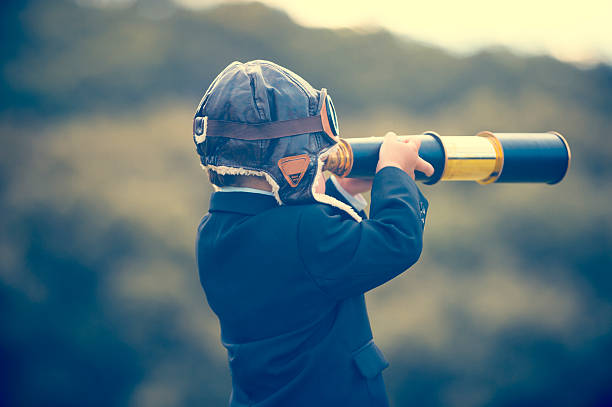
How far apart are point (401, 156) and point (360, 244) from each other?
23 centimetres

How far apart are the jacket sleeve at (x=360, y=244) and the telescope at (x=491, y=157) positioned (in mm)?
260

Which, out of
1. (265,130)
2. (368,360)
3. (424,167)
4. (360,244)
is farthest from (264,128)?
(368,360)

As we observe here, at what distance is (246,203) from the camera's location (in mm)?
833

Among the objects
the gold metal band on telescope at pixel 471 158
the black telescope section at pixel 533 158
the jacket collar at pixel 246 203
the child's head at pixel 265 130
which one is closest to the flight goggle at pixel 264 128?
the child's head at pixel 265 130

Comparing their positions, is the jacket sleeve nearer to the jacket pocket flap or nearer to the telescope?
the jacket pocket flap

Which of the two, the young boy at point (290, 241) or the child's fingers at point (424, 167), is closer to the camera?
the young boy at point (290, 241)

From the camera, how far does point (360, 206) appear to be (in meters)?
1.10

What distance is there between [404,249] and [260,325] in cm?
29

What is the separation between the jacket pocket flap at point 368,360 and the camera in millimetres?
888

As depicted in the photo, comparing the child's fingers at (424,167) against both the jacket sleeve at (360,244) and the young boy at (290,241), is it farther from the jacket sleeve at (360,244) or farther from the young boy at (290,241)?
the jacket sleeve at (360,244)

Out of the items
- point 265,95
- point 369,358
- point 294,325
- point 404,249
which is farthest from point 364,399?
point 265,95

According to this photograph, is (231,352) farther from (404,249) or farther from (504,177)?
(504,177)

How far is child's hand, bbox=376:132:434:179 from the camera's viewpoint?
90 cm

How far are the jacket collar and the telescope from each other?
25 centimetres
